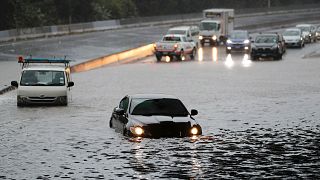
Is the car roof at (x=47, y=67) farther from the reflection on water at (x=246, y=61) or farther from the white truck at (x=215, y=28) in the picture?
the white truck at (x=215, y=28)

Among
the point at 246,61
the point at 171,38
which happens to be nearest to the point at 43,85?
the point at 246,61

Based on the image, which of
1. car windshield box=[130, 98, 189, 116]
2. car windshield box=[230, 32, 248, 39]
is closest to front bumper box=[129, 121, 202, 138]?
car windshield box=[130, 98, 189, 116]

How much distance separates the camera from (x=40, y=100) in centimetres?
3181

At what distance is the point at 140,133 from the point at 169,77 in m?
24.6

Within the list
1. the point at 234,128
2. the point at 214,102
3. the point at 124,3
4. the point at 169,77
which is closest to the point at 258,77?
the point at 169,77

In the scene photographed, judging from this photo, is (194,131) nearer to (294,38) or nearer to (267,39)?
(267,39)

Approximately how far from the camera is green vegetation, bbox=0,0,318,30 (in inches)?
3769

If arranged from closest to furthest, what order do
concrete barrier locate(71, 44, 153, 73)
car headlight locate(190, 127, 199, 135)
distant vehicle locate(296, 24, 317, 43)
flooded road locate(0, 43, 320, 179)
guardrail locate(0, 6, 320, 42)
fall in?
flooded road locate(0, 43, 320, 179) → car headlight locate(190, 127, 199, 135) → concrete barrier locate(71, 44, 153, 73) → distant vehicle locate(296, 24, 317, 43) → guardrail locate(0, 6, 320, 42)

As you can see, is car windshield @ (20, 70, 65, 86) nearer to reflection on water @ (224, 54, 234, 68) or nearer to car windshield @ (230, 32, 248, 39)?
reflection on water @ (224, 54, 234, 68)

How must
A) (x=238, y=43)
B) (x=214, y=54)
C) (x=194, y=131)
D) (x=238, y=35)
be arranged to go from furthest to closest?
(x=238, y=35) < (x=238, y=43) < (x=214, y=54) < (x=194, y=131)

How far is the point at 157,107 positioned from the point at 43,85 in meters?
10.1

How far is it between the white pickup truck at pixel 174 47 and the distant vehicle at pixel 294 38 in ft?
37.3

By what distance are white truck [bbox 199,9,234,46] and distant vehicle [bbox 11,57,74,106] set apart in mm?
42448

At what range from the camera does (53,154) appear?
2080 centimetres
